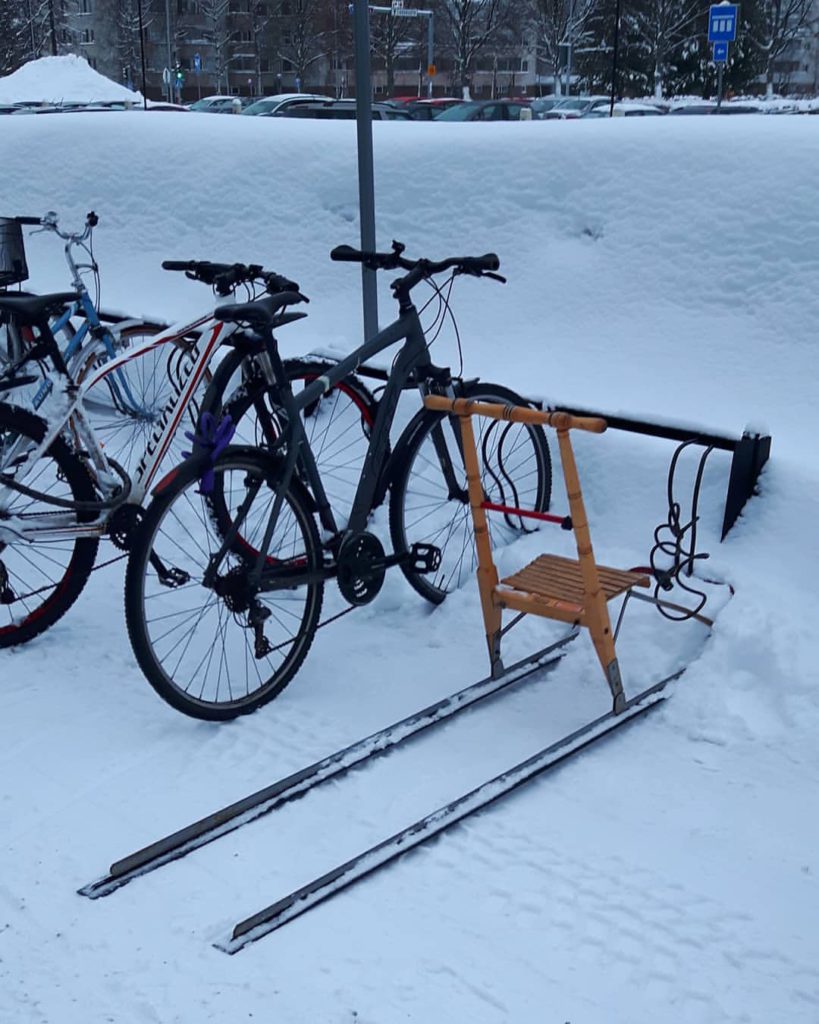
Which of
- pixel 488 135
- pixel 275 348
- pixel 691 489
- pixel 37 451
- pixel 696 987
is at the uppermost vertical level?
pixel 488 135

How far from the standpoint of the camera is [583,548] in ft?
10.8

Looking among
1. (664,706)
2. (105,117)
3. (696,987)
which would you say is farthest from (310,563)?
(105,117)

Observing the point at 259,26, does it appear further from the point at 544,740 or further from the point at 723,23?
the point at 544,740

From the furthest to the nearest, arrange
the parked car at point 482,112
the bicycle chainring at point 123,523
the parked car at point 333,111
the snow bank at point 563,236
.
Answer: the parked car at point 482,112, the parked car at point 333,111, the snow bank at point 563,236, the bicycle chainring at point 123,523

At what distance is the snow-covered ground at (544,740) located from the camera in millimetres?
2416

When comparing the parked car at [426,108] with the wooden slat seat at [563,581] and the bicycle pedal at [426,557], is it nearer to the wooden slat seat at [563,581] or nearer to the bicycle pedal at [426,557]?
the bicycle pedal at [426,557]

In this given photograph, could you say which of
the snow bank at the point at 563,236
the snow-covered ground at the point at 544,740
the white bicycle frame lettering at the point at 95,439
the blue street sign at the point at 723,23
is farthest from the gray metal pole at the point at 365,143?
the blue street sign at the point at 723,23

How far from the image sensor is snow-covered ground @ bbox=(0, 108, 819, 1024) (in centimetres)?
242

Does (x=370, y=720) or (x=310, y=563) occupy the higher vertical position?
(x=310, y=563)

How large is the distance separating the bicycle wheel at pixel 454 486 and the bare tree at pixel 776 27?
36.5 meters

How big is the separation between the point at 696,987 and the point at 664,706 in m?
1.19

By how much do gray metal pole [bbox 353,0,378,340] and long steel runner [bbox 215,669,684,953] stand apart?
8.78ft

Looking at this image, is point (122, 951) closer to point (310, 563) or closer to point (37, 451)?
point (310, 563)

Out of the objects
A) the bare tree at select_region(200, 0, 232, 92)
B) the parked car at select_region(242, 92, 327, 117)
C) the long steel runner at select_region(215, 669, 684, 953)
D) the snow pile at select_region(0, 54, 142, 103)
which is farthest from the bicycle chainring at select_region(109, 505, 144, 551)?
the bare tree at select_region(200, 0, 232, 92)
